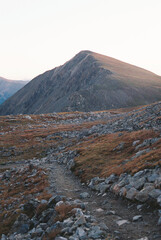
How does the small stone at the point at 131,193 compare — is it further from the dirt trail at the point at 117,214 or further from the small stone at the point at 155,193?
the small stone at the point at 155,193

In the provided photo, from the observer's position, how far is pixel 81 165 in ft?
85.1

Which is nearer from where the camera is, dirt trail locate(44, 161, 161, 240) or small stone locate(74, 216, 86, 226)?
dirt trail locate(44, 161, 161, 240)

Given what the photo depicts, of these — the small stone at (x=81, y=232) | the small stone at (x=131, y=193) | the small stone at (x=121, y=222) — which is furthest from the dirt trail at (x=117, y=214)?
the small stone at (x=81, y=232)

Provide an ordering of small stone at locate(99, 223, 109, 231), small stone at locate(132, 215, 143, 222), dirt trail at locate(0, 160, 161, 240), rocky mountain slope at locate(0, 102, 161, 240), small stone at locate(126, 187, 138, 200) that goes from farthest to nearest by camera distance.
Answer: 1. small stone at locate(126, 187, 138, 200)
2. small stone at locate(132, 215, 143, 222)
3. rocky mountain slope at locate(0, 102, 161, 240)
4. small stone at locate(99, 223, 109, 231)
5. dirt trail at locate(0, 160, 161, 240)

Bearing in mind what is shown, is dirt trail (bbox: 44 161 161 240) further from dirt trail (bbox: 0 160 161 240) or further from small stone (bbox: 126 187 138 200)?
small stone (bbox: 126 187 138 200)

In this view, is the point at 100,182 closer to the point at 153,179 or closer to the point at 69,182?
the point at 69,182

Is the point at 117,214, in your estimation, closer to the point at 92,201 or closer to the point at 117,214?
the point at 117,214

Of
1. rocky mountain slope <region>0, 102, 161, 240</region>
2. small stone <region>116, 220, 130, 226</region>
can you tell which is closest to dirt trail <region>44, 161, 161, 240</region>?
rocky mountain slope <region>0, 102, 161, 240</region>

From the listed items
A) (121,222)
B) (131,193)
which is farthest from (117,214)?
(131,193)

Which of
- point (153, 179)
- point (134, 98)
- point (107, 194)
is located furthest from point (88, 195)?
point (134, 98)

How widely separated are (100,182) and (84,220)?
7.96 meters

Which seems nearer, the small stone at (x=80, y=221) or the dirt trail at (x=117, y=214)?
the dirt trail at (x=117, y=214)

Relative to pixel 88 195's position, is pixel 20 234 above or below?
below

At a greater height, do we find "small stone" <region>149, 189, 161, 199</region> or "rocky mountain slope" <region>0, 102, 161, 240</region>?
"small stone" <region>149, 189, 161, 199</region>
